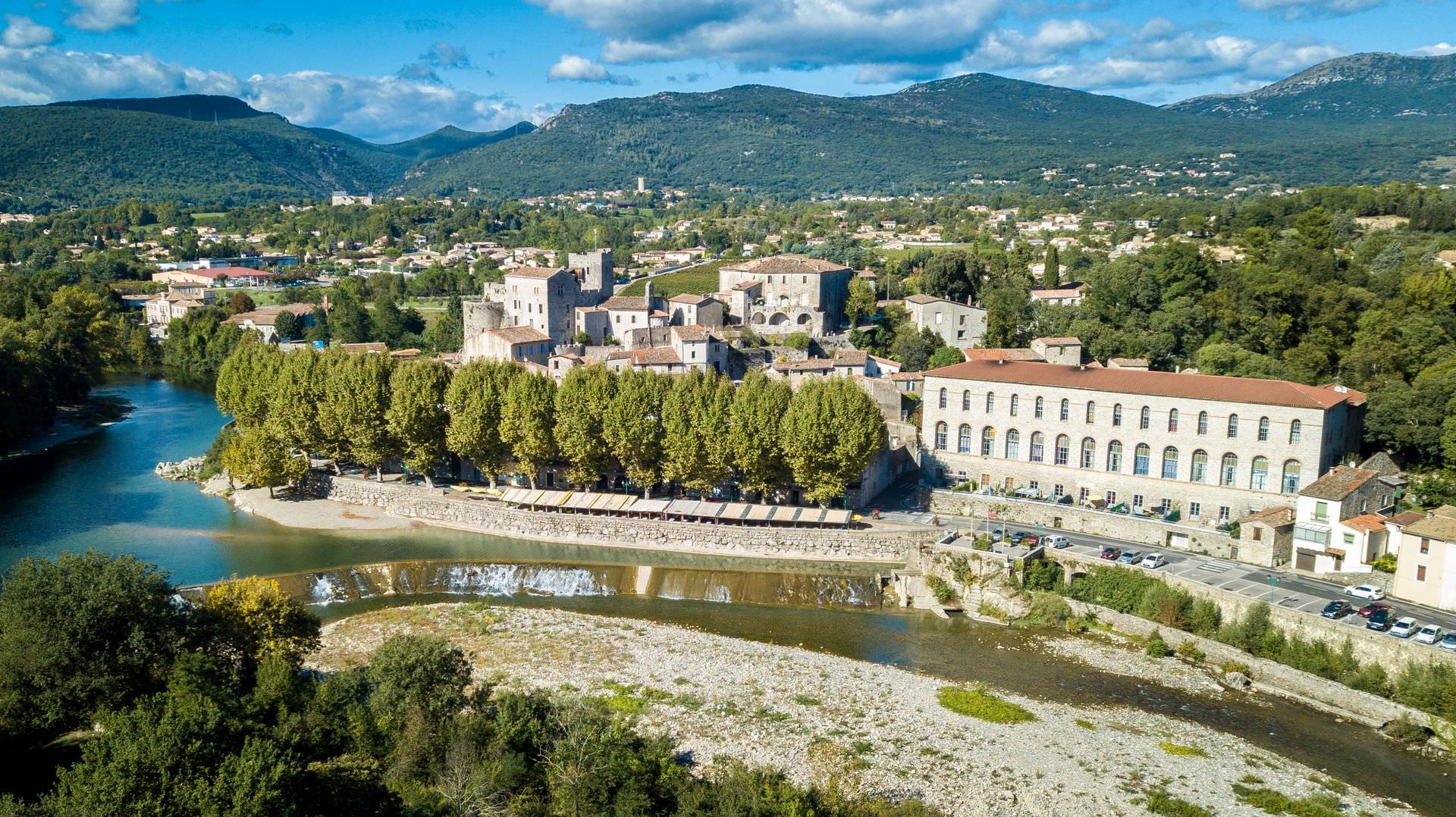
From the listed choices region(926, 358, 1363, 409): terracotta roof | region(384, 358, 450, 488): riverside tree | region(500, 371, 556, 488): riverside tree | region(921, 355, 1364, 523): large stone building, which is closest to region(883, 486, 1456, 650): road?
region(921, 355, 1364, 523): large stone building

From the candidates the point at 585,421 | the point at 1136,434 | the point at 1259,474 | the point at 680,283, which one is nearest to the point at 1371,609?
the point at 1259,474

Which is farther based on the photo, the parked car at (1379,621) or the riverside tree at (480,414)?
the riverside tree at (480,414)

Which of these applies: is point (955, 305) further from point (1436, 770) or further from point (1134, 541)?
point (1436, 770)

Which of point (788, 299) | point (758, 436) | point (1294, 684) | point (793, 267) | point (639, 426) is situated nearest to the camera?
point (1294, 684)

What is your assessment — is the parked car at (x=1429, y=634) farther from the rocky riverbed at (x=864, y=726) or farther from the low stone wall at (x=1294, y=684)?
the rocky riverbed at (x=864, y=726)

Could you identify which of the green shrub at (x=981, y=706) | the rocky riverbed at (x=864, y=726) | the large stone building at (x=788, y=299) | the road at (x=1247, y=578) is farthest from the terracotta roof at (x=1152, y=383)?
the large stone building at (x=788, y=299)

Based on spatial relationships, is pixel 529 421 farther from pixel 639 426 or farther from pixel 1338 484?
pixel 1338 484
